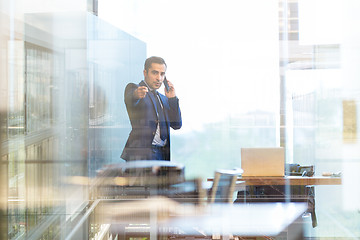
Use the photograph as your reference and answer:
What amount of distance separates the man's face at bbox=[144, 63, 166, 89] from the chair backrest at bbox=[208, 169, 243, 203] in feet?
2.02

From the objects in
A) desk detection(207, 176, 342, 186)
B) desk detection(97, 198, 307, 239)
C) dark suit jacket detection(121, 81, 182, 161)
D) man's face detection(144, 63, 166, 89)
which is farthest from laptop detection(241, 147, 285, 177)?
man's face detection(144, 63, 166, 89)

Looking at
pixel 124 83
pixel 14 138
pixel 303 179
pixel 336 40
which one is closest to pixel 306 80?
pixel 336 40

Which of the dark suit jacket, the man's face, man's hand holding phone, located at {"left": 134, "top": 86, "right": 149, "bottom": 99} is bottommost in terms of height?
the dark suit jacket

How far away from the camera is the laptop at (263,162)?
7.30 ft

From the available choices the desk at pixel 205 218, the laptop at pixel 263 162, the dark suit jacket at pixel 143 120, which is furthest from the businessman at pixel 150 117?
the laptop at pixel 263 162

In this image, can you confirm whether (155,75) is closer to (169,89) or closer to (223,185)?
(169,89)

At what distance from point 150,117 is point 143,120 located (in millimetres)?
44

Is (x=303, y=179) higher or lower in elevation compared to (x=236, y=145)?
lower

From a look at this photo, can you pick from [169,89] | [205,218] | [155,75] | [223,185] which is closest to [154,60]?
[155,75]

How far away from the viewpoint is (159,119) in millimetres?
2268

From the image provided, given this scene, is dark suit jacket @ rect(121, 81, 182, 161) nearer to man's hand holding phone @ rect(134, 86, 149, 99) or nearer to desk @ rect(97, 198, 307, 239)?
man's hand holding phone @ rect(134, 86, 149, 99)

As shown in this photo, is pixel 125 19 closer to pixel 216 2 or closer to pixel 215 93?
pixel 216 2

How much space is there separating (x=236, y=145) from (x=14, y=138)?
1.19 metres

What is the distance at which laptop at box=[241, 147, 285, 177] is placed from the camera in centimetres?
222
